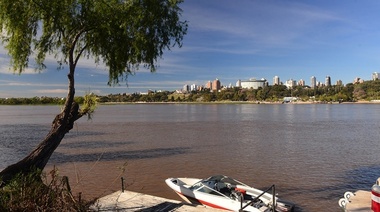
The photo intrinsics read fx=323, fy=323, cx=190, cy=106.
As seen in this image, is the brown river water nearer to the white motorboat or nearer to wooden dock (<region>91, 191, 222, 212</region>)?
wooden dock (<region>91, 191, 222, 212</region>)

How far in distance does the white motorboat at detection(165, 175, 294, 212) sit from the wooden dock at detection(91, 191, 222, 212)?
6.40ft

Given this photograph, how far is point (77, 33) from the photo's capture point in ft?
35.8

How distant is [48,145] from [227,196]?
23.5ft

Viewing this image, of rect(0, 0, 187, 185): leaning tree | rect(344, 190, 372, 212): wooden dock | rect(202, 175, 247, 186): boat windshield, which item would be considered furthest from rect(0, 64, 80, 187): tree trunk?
rect(344, 190, 372, 212): wooden dock

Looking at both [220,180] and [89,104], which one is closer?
[89,104]

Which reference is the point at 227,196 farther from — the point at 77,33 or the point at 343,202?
the point at 77,33

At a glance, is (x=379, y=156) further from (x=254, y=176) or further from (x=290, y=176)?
(x=254, y=176)

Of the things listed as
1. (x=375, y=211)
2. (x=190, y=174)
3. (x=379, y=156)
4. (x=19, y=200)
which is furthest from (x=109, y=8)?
(x=379, y=156)

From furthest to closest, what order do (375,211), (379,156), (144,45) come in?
(379,156) → (144,45) → (375,211)

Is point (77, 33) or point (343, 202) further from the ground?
point (77, 33)

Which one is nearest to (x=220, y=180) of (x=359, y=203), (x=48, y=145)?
(x=359, y=203)

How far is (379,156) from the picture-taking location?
93.7 ft

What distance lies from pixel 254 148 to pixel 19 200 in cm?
2753

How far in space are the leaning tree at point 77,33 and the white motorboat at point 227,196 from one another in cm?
581
